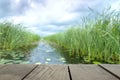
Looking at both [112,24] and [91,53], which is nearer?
[112,24]

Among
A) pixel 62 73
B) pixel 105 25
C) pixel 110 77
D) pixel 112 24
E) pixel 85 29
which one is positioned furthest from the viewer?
pixel 85 29

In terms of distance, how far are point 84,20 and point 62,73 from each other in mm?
3701

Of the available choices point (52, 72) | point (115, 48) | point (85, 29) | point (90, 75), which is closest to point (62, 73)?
point (52, 72)

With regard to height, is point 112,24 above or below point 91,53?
above

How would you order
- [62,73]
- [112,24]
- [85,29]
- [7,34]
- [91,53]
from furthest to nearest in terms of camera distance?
[7,34] < [85,29] < [91,53] < [112,24] < [62,73]

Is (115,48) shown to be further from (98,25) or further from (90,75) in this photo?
(90,75)

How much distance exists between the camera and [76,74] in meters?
1.57

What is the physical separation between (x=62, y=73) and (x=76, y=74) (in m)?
0.11

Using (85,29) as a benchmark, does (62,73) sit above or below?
below

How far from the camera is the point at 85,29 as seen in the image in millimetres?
5141

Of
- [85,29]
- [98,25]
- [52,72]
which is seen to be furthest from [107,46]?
[52,72]

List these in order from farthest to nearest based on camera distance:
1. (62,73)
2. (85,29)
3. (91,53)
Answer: (85,29) → (91,53) → (62,73)

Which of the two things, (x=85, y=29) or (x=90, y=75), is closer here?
(x=90, y=75)

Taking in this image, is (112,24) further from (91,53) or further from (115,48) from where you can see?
(91,53)
